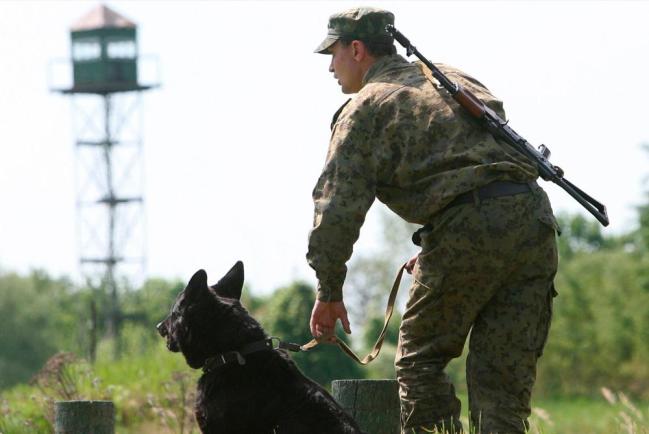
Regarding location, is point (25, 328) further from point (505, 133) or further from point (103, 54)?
point (505, 133)

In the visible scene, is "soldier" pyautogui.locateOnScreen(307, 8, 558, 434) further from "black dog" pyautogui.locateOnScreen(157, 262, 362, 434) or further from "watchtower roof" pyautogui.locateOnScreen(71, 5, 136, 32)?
"watchtower roof" pyautogui.locateOnScreen(71, 5, 136, 32)

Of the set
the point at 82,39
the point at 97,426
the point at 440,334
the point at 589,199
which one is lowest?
the point at 97,426

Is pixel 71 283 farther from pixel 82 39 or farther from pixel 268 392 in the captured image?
pixel 268 392

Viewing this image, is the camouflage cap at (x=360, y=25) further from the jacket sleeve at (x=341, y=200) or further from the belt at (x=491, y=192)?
the belt at (x=491, y=192)

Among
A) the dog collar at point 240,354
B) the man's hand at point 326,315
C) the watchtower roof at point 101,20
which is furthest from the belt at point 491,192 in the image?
the watchtower roof at point 101,20

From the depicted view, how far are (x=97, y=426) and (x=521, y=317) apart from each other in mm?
2466

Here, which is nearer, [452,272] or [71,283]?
[452,272]

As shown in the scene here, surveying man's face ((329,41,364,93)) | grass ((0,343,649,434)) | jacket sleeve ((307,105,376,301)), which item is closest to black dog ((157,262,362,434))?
jacket sleeve ((307,105,376,301))

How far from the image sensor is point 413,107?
6.38 m

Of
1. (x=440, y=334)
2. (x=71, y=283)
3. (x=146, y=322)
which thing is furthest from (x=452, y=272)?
(x=71, y=283)

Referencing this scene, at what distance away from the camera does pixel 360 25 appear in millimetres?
6703

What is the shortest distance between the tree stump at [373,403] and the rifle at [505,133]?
150cm

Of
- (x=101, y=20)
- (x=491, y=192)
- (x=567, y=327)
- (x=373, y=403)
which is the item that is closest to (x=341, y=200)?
(x=491, y=192)

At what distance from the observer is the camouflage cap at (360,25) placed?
22.0 ft
